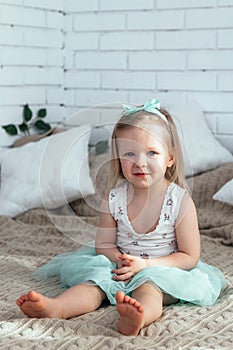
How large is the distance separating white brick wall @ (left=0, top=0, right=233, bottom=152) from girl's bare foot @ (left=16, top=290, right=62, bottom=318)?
64.4 inches

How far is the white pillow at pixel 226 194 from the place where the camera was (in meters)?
2.66

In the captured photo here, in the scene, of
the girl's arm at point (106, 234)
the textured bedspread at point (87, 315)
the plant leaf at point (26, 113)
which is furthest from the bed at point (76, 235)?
the plant leaf at point (26, 113)

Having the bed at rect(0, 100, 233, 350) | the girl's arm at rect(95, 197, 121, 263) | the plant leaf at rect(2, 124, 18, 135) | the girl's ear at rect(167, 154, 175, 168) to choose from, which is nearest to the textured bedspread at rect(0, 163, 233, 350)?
the bed at rect(0, 100, 233, 350)

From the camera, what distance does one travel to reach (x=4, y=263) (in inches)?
90.2

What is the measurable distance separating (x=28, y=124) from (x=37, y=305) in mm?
1864

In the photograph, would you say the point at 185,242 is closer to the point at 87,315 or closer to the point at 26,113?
the point at 87,315

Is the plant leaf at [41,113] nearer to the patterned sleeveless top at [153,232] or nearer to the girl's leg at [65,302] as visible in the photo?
the patterned sleeveless top at [153,232]

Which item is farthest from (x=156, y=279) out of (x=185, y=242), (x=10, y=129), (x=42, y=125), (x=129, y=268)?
(x=42, y=125)

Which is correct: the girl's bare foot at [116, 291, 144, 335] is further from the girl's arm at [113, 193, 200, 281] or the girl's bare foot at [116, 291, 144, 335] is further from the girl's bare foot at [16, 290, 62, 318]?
the girl's arm at [113, 193, 200, 281]

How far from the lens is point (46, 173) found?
2.80 m

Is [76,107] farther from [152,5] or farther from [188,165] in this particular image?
[188,165]

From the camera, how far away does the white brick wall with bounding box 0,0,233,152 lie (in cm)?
321

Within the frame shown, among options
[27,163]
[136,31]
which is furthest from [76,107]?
[27,163]

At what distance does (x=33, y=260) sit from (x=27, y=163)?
719 millimetres
